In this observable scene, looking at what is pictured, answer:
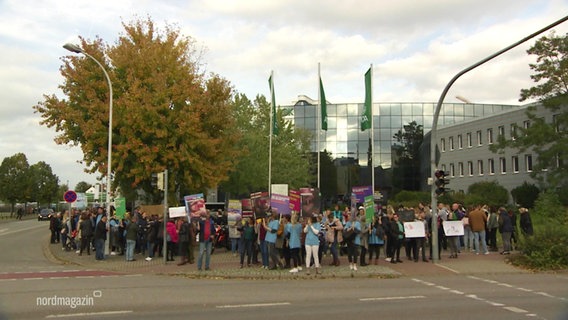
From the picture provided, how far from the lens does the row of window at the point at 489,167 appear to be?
55.8 metres

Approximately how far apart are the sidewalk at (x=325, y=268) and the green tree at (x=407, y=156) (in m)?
47.0

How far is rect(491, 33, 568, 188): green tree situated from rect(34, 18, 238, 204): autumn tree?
1131 inches

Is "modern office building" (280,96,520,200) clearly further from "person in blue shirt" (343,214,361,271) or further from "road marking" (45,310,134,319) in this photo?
"road marking" (45,310,134,319)

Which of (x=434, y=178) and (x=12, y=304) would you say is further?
(x=434, y=178)

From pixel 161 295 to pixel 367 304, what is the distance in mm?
4358

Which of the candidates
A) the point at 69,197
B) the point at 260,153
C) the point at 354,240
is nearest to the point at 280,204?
the point at 354,240

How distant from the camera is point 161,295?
466 inches

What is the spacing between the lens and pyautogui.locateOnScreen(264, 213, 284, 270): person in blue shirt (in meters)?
16.7

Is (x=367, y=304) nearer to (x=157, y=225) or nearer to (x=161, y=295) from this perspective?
(x=161, y=295)

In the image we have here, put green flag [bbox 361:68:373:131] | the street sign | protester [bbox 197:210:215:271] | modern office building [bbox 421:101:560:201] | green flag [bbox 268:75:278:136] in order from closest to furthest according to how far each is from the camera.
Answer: protester [bbox 197:210:215:271]
the street sign
green flag [bbox 361:68:373:131]
green flag [bbox 268:75:278:136]
modern office building [bbox 421:101:560:201]

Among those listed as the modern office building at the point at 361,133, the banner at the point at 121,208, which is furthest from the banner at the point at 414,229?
the modern office building at the point at 361,133

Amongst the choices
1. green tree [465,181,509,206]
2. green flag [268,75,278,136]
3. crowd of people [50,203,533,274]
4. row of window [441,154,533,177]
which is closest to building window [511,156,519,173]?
row of window [441,154,533,177]

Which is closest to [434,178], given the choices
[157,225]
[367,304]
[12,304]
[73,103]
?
[367,304]

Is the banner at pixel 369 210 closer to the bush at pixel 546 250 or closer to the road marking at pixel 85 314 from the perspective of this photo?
the bush at pixel 546 250
